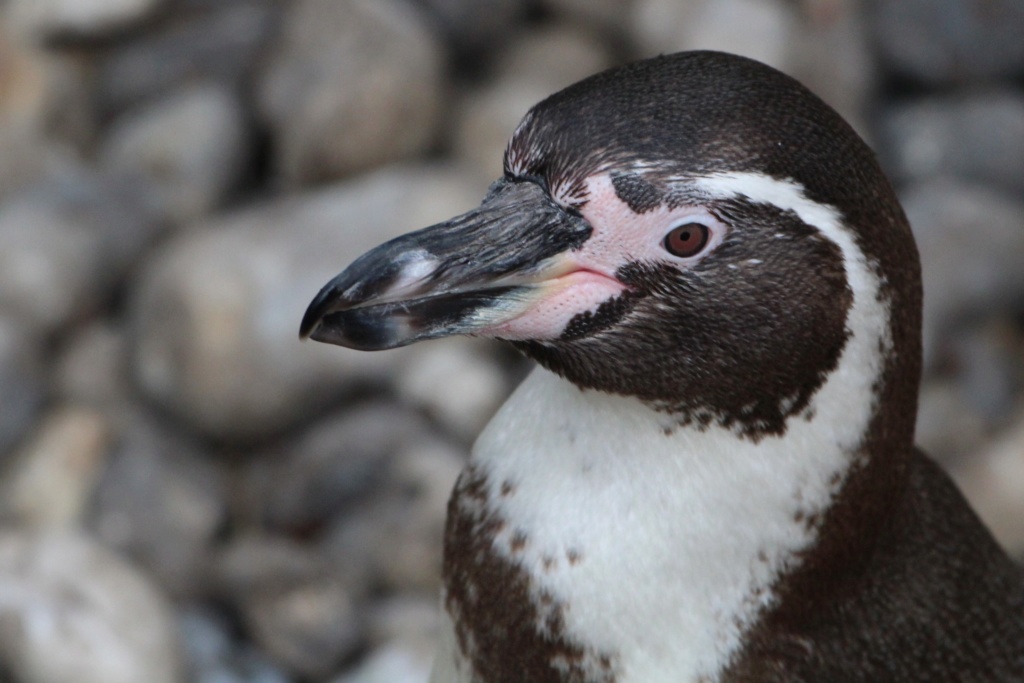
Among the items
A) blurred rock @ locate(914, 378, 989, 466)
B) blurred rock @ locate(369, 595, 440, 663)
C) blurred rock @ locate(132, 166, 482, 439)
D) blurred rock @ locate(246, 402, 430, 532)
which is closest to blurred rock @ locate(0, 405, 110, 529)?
blurred rock @ locate(132, 166, 482, 439)

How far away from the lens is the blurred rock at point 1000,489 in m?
2.10

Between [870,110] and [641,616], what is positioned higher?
[870,110]

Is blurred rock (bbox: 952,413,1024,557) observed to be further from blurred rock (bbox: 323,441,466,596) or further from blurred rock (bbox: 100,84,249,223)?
blurred rock (bbox: 100,84,249,223)

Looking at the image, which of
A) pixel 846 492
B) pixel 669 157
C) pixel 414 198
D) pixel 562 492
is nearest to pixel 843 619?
pixel 846 492

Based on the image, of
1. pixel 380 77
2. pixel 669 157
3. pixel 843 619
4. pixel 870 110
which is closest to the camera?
pixel 669 157

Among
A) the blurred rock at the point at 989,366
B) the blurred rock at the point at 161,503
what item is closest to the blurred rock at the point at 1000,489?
the blurred rock at the point at 989,366

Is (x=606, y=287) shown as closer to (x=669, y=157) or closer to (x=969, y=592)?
(x=669, y=157)

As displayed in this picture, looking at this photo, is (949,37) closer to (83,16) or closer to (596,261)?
(83,16)

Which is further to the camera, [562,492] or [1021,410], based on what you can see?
[1021,410]

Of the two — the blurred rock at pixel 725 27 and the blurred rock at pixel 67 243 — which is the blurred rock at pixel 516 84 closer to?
the blurred rock at pixel 725 27

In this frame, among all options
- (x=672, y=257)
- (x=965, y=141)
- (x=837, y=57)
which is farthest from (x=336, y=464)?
(x=672, y=257)

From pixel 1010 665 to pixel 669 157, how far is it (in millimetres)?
493

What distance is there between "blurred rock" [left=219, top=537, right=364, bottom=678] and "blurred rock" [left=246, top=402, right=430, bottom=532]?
188 millimetres

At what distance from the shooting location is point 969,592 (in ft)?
3.39
